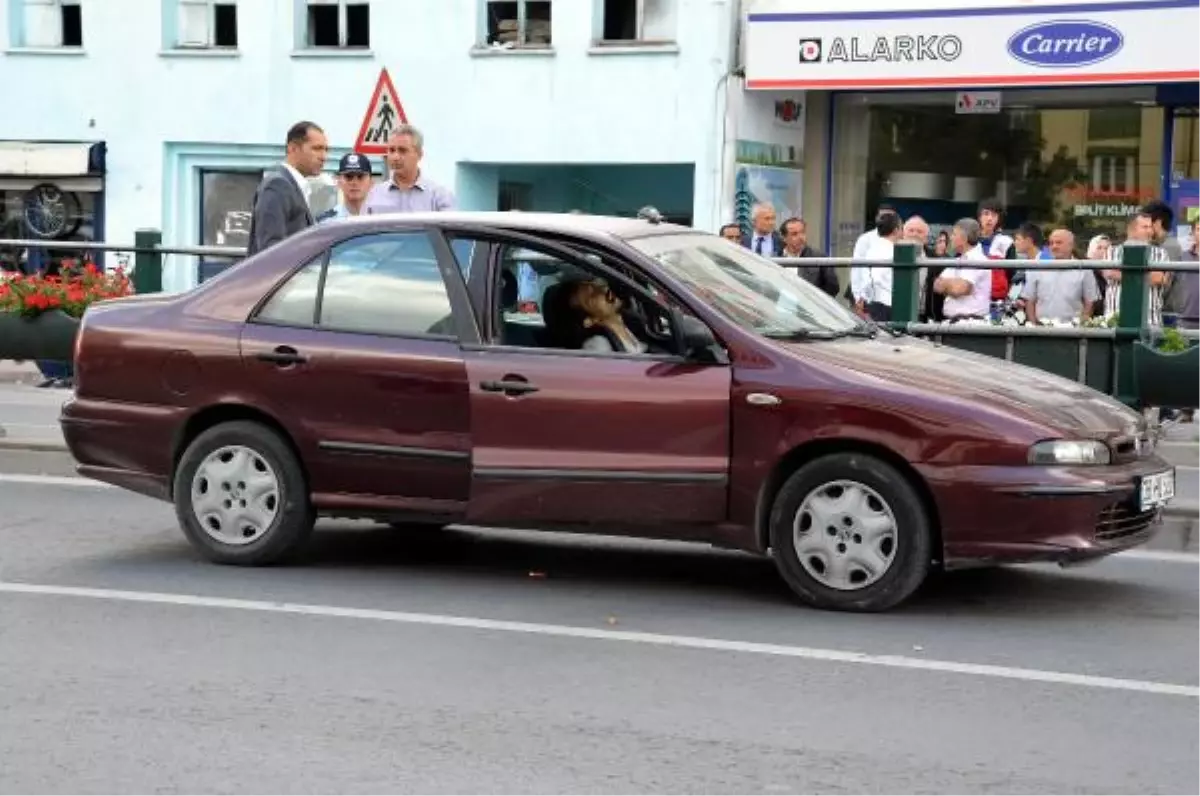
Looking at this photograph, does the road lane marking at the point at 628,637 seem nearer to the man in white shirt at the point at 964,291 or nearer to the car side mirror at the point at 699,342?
the car side mirror at the point at 699,342

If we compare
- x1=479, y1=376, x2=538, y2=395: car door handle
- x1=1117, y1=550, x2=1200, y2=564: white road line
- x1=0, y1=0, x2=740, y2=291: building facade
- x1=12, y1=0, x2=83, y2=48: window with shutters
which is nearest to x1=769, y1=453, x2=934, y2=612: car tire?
x1=479, y1=376, x2=538, y2=395: car door handle

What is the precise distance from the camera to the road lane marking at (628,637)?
6805mm

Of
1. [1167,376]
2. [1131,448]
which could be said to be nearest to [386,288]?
[1131,448]

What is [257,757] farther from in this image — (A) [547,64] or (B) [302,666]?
(A) [547,64]

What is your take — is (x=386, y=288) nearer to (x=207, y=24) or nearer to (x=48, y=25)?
(x=207, y=24)

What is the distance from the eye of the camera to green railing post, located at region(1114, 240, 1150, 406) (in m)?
11.8

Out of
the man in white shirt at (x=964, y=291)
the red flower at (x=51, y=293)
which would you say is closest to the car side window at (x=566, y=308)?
the man in white shirt at (x=964, y=291)

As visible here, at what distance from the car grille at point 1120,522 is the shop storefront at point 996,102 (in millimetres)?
13383

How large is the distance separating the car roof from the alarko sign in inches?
509

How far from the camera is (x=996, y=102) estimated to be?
73.4 ft

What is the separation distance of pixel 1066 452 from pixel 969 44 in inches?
572

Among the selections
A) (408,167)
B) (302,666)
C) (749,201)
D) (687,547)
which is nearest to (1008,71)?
(749,201)

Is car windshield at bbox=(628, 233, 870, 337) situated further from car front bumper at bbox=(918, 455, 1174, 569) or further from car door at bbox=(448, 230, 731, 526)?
car front bumper at bbox=(918, 455, 1174, 569)

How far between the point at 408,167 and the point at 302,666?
5341 millimetres
